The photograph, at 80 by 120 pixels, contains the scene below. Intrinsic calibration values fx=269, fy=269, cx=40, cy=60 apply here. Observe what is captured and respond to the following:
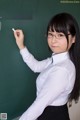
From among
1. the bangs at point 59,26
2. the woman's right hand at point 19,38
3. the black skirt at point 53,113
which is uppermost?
the bangs at point 59,26

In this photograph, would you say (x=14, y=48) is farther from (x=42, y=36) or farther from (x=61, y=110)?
(x=61, y=110)

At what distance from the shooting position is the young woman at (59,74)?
142 cm

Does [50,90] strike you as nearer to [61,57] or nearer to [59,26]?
[61,57]

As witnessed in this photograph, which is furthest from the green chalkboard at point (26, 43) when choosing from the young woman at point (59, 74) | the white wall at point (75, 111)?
the white wall at point (75, 111)

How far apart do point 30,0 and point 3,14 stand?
0.20m

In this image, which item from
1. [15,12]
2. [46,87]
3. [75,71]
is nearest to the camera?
[46,87]

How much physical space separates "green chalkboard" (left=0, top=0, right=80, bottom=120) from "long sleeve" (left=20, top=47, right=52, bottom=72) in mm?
40

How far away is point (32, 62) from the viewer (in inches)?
68.7

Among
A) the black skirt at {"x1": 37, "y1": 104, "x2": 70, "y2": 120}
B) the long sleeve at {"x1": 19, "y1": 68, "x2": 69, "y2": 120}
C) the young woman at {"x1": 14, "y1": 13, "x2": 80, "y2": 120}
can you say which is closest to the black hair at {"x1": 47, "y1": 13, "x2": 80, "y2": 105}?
the young woman at {"x1": 14, "y1": 13, "x2": 80, "y2": 120}

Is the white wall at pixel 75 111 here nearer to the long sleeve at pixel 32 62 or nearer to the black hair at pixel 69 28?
the long sleeve at pixel 32 62

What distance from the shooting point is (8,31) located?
1664 mm

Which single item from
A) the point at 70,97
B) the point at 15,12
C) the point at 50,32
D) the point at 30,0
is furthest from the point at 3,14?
the point at 70,97

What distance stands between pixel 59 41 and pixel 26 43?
36 cm

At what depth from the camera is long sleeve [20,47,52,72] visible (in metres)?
1.70
